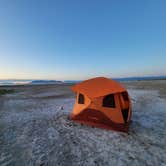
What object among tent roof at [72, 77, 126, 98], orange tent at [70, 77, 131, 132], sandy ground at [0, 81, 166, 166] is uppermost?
tent roof at [72, 77, 126, 98]

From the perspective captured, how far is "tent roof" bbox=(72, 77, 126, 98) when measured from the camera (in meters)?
5.07

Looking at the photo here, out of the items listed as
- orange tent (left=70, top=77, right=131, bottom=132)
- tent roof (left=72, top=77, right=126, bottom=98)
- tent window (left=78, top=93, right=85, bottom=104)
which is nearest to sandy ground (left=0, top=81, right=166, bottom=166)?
orange tent (left=70, top=77, right=131, bottom=132)

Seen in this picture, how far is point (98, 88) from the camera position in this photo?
5.30 metres

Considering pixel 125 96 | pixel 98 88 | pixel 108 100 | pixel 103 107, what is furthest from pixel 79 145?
pixel 125 96

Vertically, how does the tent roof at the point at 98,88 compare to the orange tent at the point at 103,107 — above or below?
above

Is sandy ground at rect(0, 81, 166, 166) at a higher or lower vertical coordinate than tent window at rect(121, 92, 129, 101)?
lower

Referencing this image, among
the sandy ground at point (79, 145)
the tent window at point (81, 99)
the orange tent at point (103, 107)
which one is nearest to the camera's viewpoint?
the sandy ground at point (79, 145)

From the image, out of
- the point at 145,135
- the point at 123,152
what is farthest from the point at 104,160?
the point at 145,135

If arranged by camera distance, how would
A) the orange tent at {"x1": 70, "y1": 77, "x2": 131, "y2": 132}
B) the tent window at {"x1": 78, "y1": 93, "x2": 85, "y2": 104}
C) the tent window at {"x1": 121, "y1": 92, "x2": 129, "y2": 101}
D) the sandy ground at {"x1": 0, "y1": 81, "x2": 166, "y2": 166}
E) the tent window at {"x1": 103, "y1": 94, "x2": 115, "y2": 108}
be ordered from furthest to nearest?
the tent window at {"x1": 121, "y1": 92, "x2": 129, "y2": 101} < the tent window at {"x1": 78, "y1": 93, "x2": 85, "y2": 104} < the tent window at {"x1": 103, "y1": 94, "x2": 115, "y2": 108} < the orange tent at {"x1": 70, "y1": 77, "x2": 131, "y2": 132} < the sandy ground at {"x1": 0, "y1": 81, "x2": 166, "y2": 166}

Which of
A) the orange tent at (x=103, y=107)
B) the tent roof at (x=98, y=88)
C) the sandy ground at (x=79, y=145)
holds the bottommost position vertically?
the sandy ground at (x=79, y=145)

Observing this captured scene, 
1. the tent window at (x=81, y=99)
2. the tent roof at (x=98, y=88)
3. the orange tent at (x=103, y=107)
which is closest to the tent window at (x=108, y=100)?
the orange tent at (x=103, y=107)

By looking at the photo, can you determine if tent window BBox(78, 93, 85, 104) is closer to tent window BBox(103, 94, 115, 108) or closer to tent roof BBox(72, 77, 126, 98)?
tent roof BBox(72, 77, 126, 98)

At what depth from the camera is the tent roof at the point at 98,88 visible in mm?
5067

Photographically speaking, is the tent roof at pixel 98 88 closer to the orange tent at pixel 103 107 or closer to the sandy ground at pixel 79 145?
the orange tent at pixel 103 107
